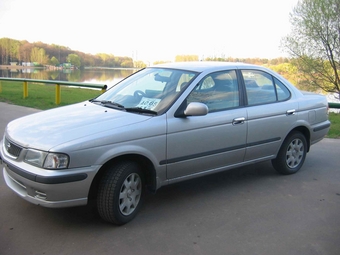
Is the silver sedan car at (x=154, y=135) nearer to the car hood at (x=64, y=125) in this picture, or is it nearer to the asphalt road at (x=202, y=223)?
the car hood at (x=64, y=125)

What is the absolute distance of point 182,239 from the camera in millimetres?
3453

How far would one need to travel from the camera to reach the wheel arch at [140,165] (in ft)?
11.9

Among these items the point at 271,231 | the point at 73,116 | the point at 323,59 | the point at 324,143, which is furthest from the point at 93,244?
the point at 323,59

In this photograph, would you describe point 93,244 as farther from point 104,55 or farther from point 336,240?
point 104,55

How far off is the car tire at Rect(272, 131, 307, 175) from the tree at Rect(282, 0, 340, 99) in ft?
71.5

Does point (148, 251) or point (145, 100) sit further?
point (145, 100)

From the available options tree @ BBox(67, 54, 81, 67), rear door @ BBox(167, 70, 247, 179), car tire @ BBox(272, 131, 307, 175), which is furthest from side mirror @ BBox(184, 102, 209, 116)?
tree @ BBox(67, 54, 81, 67)

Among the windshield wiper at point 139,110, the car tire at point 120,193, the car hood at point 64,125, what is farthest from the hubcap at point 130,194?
the windshield wiper at point 139,110

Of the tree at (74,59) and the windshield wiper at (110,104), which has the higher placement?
the tree at (74,59)

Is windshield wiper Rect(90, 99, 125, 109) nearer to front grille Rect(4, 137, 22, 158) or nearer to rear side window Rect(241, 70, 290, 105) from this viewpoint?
front grille Rect(4, 137, 22, 158)

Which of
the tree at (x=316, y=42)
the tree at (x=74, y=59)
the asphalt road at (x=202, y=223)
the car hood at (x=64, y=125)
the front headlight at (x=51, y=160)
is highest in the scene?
the tree at (x=316, y=42)

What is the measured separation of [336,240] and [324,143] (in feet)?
15.1

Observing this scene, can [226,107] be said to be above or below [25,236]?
above

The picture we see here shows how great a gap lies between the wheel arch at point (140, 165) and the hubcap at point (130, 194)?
5.9 inches
